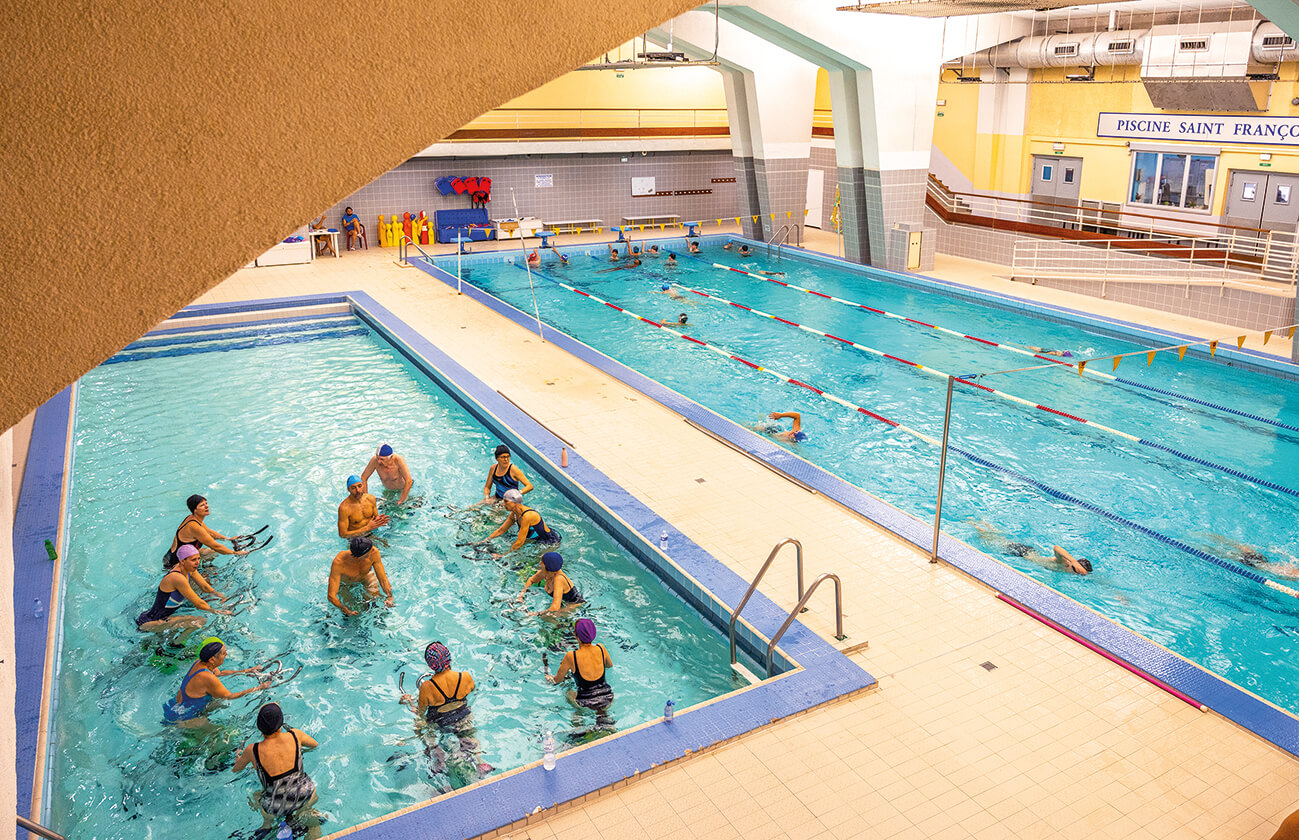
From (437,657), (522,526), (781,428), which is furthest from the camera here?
(781,428)

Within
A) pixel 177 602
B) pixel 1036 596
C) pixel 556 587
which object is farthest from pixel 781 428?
pixel 177 602

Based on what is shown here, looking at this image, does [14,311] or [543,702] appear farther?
[543,702]

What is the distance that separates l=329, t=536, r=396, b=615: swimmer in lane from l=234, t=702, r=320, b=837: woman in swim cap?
1856mm

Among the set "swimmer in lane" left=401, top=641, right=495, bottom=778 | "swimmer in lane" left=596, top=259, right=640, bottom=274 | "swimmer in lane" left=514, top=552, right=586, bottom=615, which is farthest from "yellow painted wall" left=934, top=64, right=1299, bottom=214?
"swimmer in lane" left=401, top=641, right=495, bottom=778

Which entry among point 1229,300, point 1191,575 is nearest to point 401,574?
point 1191,575

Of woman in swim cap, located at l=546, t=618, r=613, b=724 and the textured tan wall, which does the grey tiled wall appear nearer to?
woman in swim cap, located at l=546, t=618, r=613, b=724

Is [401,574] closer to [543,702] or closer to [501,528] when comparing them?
[501,528]

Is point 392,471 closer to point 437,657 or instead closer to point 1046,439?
point 437,657

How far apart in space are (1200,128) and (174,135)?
61.9ft

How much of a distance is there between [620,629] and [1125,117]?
16.5m

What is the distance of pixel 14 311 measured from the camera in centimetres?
159

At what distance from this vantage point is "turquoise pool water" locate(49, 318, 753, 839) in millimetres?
5094

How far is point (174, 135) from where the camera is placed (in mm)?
1640

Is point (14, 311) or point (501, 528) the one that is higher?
point (14, 311)
